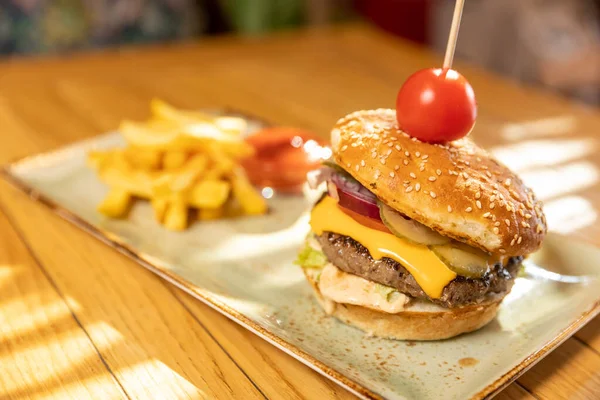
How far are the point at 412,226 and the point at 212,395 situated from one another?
0.86 metres

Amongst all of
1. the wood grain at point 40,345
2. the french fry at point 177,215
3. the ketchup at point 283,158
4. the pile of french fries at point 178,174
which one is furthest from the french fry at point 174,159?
the wood grain at point 40,345

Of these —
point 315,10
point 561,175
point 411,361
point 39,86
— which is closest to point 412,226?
point 411,361

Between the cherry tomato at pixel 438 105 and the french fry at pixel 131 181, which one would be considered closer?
the cherry tomato at pixel 438 105

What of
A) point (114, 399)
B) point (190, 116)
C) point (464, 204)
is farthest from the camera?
point (190, 116)

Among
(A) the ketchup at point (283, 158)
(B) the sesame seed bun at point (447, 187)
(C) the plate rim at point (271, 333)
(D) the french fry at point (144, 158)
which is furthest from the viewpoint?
(A) the ketchup at point (283, 158)

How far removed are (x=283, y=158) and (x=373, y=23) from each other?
5.12 m

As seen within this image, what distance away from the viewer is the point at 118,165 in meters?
3.25

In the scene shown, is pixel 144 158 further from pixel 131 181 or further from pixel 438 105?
pixel 438 105

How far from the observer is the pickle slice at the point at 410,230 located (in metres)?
2.22

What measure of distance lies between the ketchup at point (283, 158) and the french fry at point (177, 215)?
0.58 metres

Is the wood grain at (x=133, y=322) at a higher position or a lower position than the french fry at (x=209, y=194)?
lower

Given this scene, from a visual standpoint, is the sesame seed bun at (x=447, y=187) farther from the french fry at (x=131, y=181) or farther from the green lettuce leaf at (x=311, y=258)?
the french fry at (x=131, y=181)

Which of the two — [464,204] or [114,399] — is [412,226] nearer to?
[464,204]

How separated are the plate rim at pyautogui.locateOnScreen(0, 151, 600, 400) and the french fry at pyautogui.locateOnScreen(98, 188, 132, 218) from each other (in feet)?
0.51
